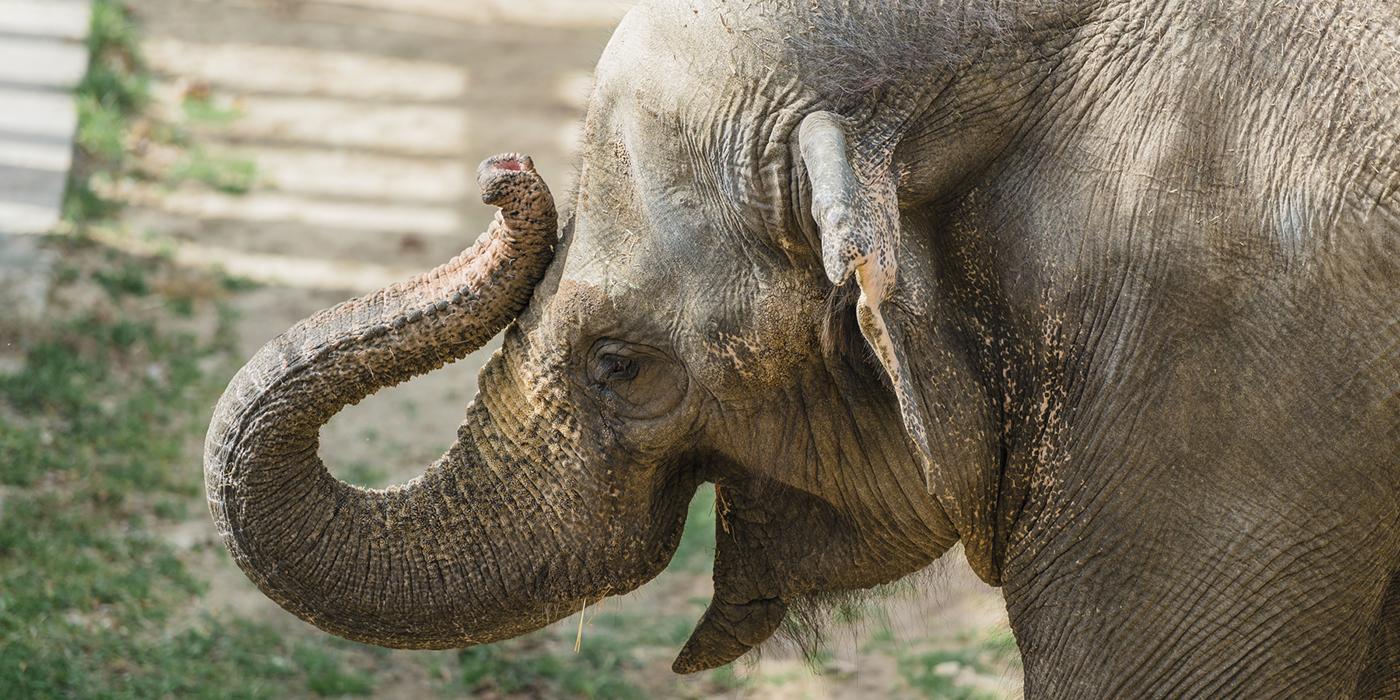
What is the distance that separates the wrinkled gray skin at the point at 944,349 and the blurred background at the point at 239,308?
0.64 m

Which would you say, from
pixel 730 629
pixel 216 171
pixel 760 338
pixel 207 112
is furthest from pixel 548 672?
pixel 207 112

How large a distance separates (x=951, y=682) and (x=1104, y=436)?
2401 millimetres

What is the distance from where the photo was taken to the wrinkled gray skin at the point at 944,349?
2.57m

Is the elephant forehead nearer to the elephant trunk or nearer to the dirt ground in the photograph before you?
the elephant trunk

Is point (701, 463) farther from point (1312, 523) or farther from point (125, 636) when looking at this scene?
point (125, 636)

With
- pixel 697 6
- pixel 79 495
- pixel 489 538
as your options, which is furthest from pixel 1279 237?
pixel 79 495

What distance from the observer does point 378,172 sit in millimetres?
8422

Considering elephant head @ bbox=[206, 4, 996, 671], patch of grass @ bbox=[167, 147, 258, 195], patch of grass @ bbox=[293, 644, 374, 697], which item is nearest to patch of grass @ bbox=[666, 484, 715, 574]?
patch of grass @ bbox=[293, 644, 374, 697]

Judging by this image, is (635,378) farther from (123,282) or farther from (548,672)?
(123,282)

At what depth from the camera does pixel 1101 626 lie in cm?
280

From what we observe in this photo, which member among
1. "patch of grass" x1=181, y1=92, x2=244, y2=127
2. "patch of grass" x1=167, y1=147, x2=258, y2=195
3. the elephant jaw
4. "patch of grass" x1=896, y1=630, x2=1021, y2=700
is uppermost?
"patch of grass" x1=181, y1=92, x2=244, y2=127

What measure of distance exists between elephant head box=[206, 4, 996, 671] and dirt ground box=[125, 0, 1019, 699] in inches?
68.8

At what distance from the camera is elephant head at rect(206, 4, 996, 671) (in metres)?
2.82

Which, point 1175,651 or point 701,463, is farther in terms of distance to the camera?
point 701,463
